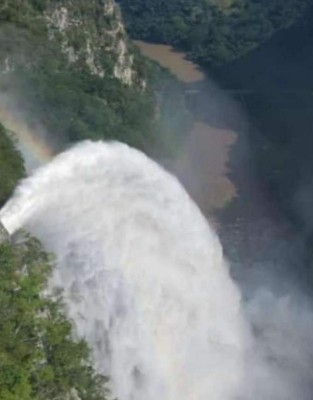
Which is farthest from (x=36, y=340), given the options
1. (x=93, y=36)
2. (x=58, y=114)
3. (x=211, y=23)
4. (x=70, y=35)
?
(x=211, y=23)

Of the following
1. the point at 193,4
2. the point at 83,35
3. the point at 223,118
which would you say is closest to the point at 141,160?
the point at 83,35

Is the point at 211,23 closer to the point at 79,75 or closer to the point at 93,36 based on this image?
the point at 93,36

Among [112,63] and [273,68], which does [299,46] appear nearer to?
[273,68]

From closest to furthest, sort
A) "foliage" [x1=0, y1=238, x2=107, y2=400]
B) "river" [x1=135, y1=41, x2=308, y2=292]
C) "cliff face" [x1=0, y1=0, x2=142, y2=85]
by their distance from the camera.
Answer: "foliage" [x1=0, y1=238, x2=107, y2=400]
"river" [x1=135, y1=41, x2=308, y2=292]
"cliff face" [x1=0, y1=0, x2=142, y2=85]

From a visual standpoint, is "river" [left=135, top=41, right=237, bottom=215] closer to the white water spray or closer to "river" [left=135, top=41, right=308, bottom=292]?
"river" [left=135, top=41, right=308, bottom=292]

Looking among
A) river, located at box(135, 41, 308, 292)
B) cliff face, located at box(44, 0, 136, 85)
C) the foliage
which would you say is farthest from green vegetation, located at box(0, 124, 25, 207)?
cliff face, located at box(44, 0, 136, 85)

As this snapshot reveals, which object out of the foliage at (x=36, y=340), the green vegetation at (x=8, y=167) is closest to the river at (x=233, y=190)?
the green vegetation at (x=8, y=167)
